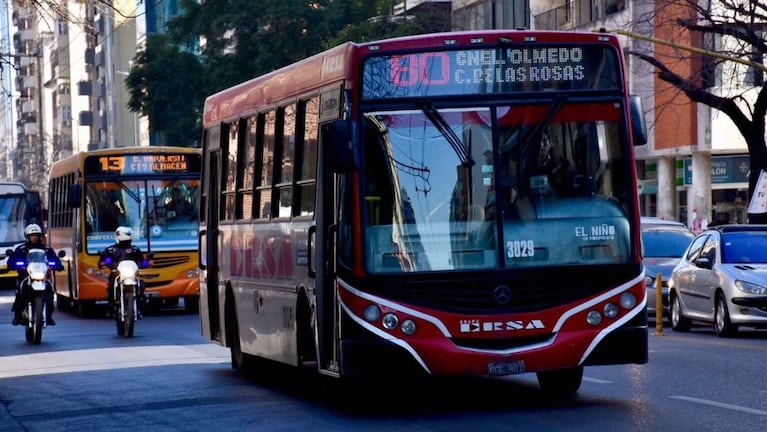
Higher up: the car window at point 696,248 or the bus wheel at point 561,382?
the car window at point 696,248

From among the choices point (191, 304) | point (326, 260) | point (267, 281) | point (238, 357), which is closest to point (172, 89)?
point (191, 304)

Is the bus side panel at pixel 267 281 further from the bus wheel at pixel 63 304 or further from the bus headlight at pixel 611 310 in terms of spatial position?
the bus wheel at pixel 63 304

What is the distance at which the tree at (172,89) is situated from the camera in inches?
2339

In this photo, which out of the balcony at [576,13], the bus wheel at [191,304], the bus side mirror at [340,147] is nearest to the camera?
the bus side mirror at [340,147]

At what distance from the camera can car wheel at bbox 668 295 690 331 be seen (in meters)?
25.4

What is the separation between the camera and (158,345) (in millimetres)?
22547

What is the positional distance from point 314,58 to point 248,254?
267 centimetres

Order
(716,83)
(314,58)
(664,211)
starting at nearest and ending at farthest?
1. (314,58)
2. (716,83)
3. (664,211)

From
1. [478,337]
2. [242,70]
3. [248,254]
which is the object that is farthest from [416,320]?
[242,70]

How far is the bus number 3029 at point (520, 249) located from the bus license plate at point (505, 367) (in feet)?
2.48

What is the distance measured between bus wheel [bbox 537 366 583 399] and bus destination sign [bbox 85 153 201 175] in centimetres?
1841

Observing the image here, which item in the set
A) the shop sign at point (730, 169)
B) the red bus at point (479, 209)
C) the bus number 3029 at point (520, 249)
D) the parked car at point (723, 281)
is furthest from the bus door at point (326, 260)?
the shop sign at point (730, 169)

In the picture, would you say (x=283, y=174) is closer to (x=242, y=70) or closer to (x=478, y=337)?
(x=478, y=337)

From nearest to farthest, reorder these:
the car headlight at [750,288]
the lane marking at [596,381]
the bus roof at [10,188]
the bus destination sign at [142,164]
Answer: the lane marking at [596,381], the car headlight at [750,288], the bus destination sign at [142,164], the bus roof at [10,188]
